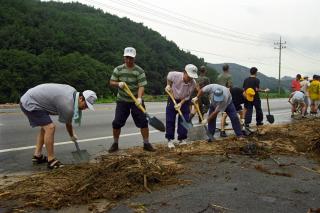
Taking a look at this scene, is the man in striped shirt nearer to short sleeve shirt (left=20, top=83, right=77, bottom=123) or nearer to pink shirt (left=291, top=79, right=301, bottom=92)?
short sleeve shirt (left=20, top=83, right=77, bottom=123)

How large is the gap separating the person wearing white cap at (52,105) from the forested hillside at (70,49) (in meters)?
33.6

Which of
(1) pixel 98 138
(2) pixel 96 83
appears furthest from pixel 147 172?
(2) pixel 96 83

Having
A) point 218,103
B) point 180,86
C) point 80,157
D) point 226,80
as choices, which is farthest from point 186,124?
point 226,80

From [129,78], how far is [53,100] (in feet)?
5.74

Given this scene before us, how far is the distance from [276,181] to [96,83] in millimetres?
45201

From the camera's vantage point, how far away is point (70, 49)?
214 ft

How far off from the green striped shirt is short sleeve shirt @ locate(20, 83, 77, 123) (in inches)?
57.8

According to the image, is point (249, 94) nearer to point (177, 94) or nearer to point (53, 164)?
point (177, 94)

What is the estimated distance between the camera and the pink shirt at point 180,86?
24.8ft

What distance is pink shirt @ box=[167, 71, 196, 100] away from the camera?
24.8ft

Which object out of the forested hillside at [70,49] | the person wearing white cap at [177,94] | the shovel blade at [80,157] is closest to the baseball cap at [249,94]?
the person wearing white cap at [177,94]

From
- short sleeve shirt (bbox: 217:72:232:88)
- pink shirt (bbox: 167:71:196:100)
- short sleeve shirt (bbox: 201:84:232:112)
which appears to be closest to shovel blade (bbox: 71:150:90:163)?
pink shirt (bbox: 167:71:196:100)

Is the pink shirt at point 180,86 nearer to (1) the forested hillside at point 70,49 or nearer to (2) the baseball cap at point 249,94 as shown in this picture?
(2) the baseball cap at point 249,94

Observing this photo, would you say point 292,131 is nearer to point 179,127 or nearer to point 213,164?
point 179,127
